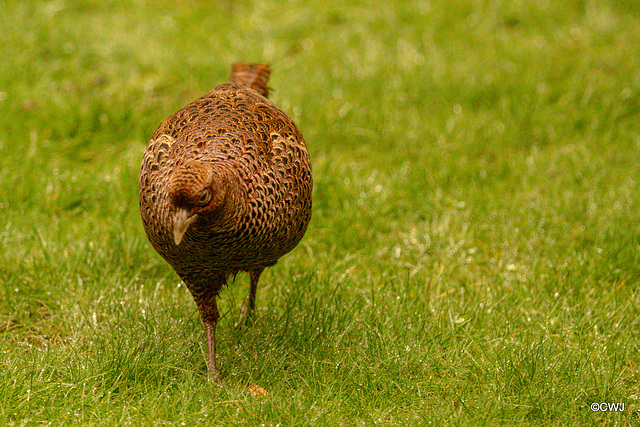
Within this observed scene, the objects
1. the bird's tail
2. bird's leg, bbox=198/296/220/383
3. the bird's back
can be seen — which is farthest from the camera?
the bird's tail

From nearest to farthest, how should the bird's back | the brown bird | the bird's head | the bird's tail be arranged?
1. the bird's head
2. the brown bird
3. the bird's back
4. the bird's tail

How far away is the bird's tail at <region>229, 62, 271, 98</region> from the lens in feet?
14.5

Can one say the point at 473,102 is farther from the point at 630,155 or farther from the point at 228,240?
the point at 228,240

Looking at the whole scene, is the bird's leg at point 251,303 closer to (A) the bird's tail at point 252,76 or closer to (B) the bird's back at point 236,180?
(B) the bird's back at point 236,180

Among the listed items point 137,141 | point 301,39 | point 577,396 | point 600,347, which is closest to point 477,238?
→ point 600,347

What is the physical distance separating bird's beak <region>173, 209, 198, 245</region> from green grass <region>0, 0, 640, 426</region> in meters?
0.89

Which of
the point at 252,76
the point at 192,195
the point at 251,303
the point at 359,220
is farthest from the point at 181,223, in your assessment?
the point at 359,220

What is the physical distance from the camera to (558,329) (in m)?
4.14

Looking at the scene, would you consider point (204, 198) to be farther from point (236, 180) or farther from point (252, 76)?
point (252, 76)


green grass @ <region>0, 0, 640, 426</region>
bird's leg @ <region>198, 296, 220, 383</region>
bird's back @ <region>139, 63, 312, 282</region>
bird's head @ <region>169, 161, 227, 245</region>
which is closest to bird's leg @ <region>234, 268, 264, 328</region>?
green grass @ <region>0, 0, 640, 426</region>

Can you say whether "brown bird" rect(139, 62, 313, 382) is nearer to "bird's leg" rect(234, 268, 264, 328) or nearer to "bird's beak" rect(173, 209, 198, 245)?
"bird's beak" rect(173, 209, 198, 245)

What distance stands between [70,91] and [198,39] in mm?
1487

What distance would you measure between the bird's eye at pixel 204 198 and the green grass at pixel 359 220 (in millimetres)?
1021

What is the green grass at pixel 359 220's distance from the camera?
353 centimetres
